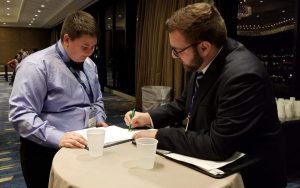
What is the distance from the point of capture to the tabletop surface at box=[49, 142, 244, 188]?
3.68 feet

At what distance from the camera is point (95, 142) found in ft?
4.43

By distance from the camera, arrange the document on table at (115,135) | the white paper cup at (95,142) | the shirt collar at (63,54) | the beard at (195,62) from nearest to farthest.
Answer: the white paper cup at (95,142)
the beard at (195,62)
the document on table at (115,135)
the shirt collar at (63,54)

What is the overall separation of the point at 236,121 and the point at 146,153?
14.7 inches

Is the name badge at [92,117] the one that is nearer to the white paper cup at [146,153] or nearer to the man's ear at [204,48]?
the white paper cup at [146,153]

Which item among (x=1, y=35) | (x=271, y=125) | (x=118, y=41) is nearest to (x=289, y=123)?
(x=271, y=125)

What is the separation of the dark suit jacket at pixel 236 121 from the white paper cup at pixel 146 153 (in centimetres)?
16

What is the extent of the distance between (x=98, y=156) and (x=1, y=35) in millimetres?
21929

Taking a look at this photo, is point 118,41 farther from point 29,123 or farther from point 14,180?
point 29,123

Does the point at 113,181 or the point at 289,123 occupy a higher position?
the point at 113,181

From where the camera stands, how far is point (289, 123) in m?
3.27

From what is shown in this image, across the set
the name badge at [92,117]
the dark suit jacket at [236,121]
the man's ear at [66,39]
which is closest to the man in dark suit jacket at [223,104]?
the dark suit jacket at [236,121]

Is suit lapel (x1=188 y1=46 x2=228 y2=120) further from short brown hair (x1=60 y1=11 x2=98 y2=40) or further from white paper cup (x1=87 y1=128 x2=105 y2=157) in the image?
short brown hair (x1=60 y1=11 x2=98 y2=40)

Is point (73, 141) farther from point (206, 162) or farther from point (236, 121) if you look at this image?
point (236, 121)

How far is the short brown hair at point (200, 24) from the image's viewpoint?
1339 mm
